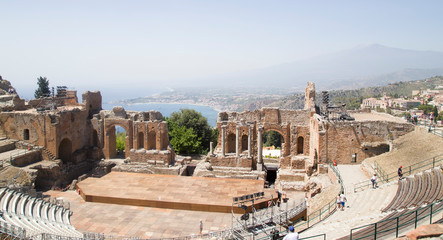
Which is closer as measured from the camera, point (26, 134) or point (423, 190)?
point (423, 190)

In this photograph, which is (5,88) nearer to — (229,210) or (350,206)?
(229,210)

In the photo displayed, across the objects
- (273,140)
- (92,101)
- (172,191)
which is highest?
(92,101)

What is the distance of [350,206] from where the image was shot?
18.9 metres

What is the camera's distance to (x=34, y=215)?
67.3ft

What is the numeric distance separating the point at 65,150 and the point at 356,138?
1153 inches

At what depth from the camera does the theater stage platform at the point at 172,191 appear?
2419 cm

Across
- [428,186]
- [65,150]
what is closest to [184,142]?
[65,150]

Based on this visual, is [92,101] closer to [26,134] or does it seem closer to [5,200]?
[26,134]

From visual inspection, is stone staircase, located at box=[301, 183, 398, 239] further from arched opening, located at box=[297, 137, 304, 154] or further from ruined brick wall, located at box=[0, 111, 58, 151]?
ruined brick wall, located at box=[0, 111, 58, 151]

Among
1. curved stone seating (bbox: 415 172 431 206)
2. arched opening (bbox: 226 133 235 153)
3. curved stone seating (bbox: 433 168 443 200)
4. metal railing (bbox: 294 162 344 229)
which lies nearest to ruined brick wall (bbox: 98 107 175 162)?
arched opening (bbox: 226 133 235 153)

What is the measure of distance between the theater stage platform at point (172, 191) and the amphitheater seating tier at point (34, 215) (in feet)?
12.0

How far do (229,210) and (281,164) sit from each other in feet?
32.9

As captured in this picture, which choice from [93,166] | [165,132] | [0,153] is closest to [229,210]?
[165,132]

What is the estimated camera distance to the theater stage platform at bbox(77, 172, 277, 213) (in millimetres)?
24188
